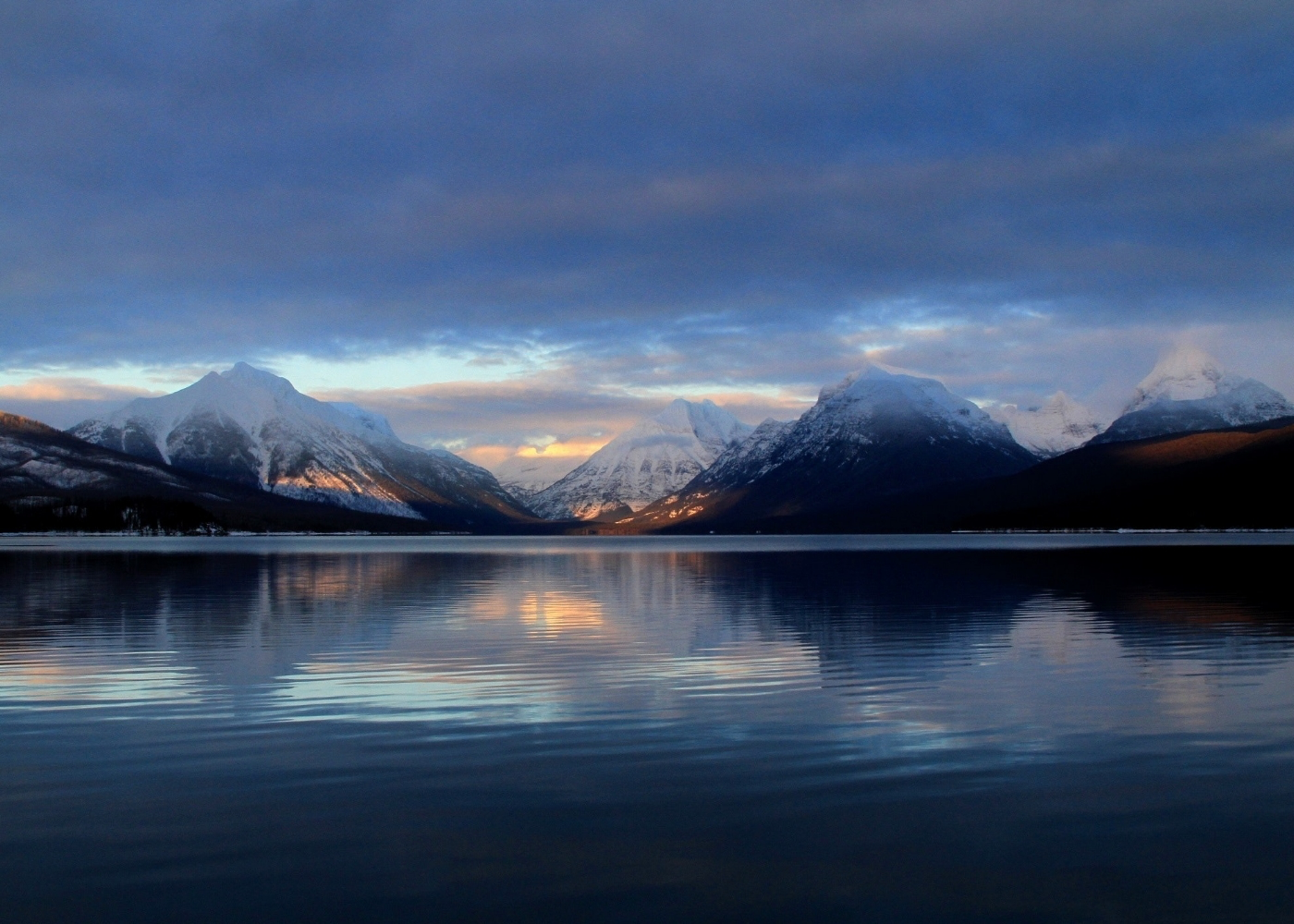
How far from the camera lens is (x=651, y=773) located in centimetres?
2186

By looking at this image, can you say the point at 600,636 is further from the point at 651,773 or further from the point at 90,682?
the point at 651,773

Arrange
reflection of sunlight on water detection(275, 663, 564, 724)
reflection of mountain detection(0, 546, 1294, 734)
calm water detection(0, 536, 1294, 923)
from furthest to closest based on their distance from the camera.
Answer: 1. reflection of mountain detection(0, 546, 1294, 734)
2. reflection of sunlight on water detection(275, 663, 564, 724)
3. calm water detection(0, 536, 1294, 923)

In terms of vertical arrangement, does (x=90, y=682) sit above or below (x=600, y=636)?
above

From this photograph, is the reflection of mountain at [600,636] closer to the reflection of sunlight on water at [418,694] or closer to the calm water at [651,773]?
the reflection of sunlight on water at [418,694]

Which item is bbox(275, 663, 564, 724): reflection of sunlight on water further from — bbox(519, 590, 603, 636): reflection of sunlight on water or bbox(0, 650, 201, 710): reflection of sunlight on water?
bbox(519, 590, 603, 636): reflection of sunlight on water

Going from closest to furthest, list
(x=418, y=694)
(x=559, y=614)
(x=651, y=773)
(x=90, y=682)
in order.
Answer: (x=651, y=773) → (x=418, y=694) → (x=90, y=682) → (x=559, y=614)

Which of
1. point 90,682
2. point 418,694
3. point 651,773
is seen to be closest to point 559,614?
point 418,694

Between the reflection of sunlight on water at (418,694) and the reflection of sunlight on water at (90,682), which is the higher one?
the reflection of sunlight on water at (90,682)

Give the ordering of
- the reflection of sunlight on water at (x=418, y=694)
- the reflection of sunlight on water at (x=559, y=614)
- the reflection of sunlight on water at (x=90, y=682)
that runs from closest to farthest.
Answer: the reflection of sunlight on water at (x=418, y=694) → the reflection of sunlight on water at (x=90, y=682) → the reflection of sunlight on water at (x=559, y=614)

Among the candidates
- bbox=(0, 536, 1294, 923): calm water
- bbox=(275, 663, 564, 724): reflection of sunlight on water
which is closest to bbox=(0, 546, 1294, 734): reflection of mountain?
bbox=(275, 663, 564, 724): reflection of sunlight on water

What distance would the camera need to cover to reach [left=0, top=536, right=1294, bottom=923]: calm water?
15.1 metres

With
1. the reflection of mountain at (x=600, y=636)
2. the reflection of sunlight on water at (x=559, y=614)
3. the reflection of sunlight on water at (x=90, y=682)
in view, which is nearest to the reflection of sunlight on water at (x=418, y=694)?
the reflection of mountain at (x=600, y=636)

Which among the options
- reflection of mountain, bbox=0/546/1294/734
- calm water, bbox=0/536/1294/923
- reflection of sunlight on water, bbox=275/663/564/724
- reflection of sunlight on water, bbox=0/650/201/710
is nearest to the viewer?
calm water, bbox=0/536/1294/923

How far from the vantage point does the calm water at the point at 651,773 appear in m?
15.1
